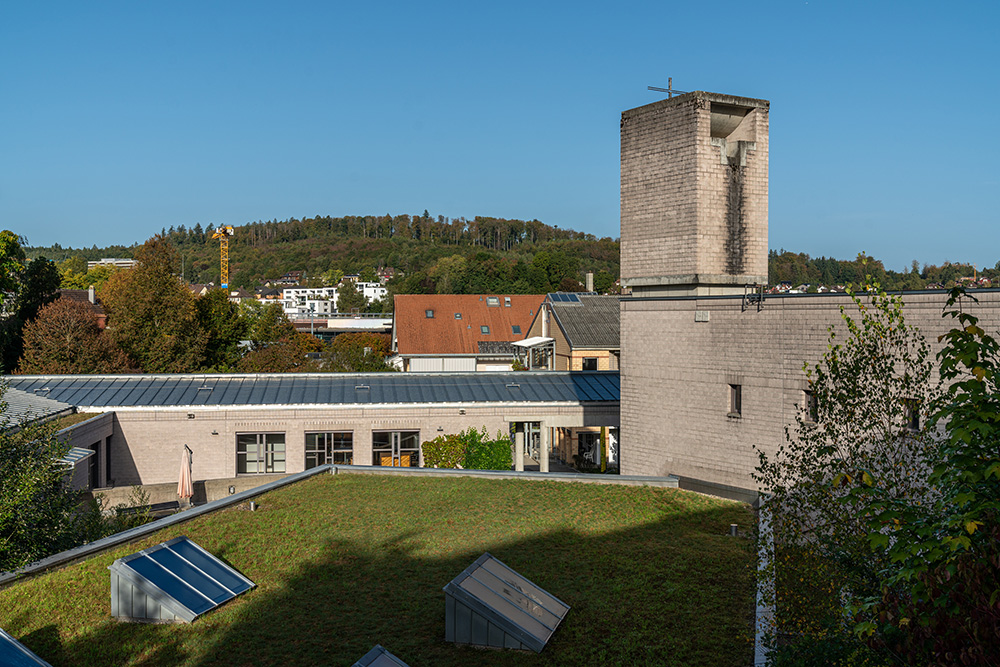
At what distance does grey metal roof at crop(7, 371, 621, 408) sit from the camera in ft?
90.5

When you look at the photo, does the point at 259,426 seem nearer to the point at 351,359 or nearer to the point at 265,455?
the point at 265,455

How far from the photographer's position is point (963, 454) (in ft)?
18.7

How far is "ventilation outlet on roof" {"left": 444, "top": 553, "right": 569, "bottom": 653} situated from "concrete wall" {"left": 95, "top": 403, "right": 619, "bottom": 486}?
→ 17426 mm

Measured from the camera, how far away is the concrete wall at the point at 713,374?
17812mm

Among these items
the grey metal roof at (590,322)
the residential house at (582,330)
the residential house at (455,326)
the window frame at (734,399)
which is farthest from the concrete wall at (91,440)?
the residential house at (455,326)

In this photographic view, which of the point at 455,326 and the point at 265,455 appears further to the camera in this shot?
the point at 455,326

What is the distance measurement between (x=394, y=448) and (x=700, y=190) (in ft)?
47.5

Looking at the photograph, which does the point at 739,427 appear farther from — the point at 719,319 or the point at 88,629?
the point at 88,629

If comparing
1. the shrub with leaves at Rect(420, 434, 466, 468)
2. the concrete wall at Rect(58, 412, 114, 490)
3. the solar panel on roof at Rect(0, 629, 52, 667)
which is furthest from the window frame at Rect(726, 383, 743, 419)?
the concrete wall at Rect(58, 412, 114, 490)

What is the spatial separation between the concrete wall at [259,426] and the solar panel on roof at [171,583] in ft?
49.4

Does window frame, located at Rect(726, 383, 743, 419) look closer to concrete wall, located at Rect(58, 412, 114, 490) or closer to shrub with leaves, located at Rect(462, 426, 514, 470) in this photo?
shrub with leaves, located at Rect(462, 426, 514, 470)

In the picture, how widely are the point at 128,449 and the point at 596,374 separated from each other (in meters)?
17.8

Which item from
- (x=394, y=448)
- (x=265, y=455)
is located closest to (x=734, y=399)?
(x=394, y=448)

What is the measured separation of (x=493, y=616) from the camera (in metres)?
10.2
